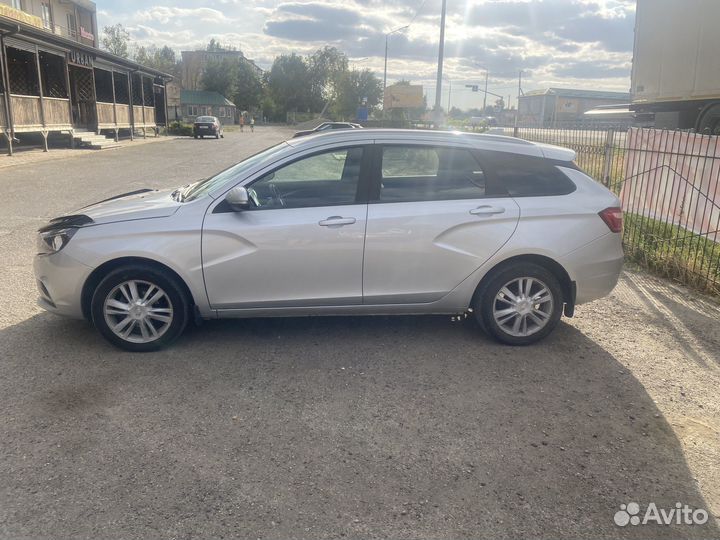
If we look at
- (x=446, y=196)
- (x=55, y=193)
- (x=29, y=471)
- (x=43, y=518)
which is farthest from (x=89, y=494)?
(x=55, y=193)

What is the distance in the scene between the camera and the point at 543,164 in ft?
15.8

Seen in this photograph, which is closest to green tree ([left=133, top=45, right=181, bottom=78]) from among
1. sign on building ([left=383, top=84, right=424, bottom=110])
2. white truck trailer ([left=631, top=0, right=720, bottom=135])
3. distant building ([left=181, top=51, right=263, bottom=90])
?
distant building ([left=181, top=51, right=263, bottom=90])

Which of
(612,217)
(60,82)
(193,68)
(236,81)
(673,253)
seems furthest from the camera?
(193,68)

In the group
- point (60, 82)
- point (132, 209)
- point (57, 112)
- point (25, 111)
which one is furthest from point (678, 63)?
point (60, 82)

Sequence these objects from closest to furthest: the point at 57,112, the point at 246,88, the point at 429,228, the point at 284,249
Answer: the point at 284,249
the point at 429,228
the point at 57,112
the point at 246,88

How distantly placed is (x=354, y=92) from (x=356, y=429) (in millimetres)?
77489

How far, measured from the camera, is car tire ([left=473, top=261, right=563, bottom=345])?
15.3 feet

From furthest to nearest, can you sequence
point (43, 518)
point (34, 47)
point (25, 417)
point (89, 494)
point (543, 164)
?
1. point (34, 47)
2. point (543, 164)
3. point (25, 417)
4. point (89, 494)
5. point (43, 518)

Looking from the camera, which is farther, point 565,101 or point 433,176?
point 565,101

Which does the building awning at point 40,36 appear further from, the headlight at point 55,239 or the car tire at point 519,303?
the car tire at point 519,303

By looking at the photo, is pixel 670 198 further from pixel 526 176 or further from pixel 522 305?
pixel 522 305

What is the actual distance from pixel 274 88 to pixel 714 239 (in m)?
108

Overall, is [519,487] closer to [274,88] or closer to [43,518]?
[43,518]

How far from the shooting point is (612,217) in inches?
186
